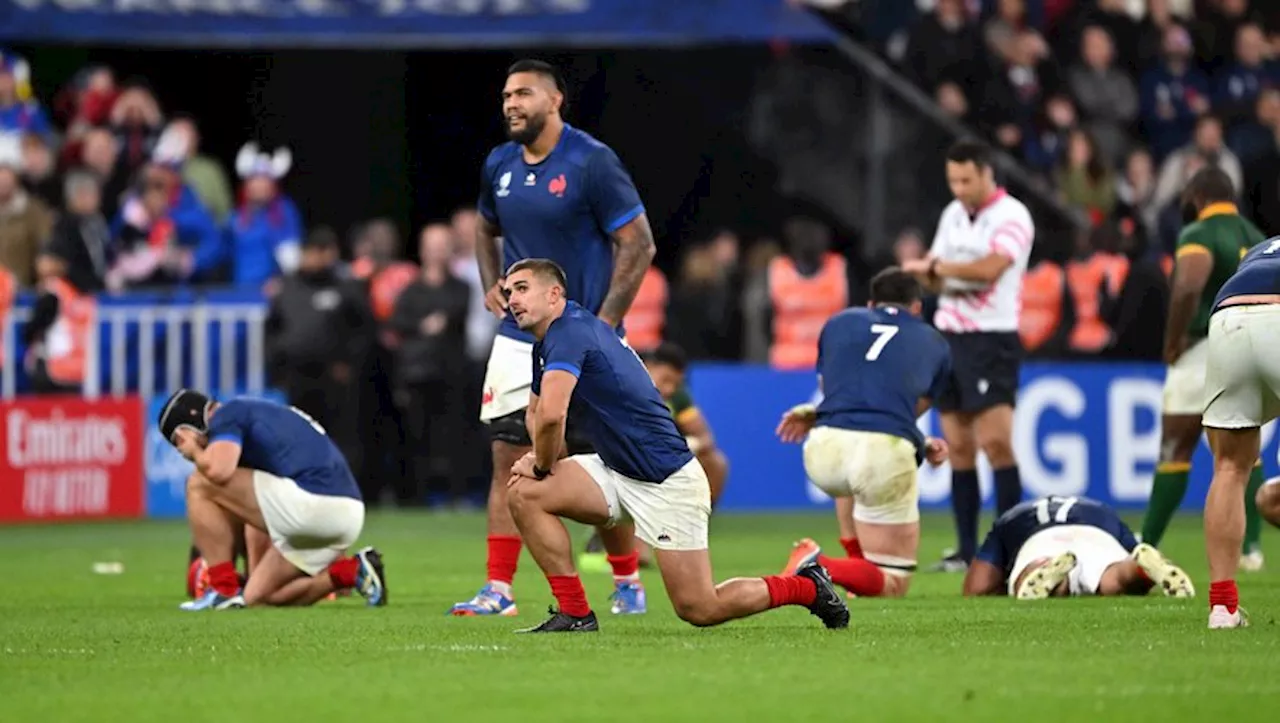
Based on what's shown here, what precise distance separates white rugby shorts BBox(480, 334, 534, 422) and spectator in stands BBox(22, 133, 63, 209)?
38.4ft

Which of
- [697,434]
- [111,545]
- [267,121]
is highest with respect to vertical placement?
[267,121]

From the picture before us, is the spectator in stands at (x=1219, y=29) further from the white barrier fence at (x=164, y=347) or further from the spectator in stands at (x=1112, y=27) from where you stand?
the white barrier fence at (x=164, y=347)

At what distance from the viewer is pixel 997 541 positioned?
12859 mm

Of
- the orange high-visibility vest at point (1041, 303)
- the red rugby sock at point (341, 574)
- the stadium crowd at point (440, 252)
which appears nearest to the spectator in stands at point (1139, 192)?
the stadium crowd at point (440, 252)

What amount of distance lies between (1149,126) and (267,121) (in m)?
9.14

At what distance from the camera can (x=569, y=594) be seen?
33.7 ft

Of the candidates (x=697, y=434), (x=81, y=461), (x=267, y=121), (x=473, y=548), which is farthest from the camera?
(x=267, y=121)

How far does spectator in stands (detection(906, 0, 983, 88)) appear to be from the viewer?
79.5 ft

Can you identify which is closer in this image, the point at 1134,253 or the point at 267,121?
the point at 1134,253

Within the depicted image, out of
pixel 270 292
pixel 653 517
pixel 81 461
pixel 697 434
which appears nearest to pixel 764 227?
pixel 270 292

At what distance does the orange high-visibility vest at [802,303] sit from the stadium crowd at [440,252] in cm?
2

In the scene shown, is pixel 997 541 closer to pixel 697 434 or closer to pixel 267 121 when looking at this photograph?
pixel 697 434

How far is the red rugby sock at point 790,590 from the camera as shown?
998 centimetres

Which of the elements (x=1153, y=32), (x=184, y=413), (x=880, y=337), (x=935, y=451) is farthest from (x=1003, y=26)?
(x=184, y=413)
